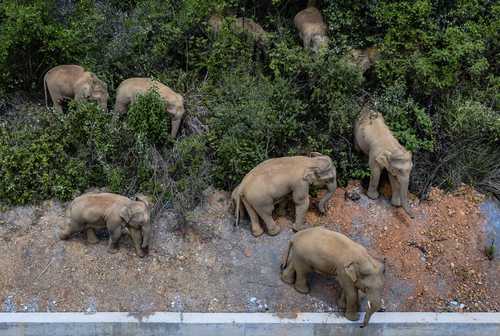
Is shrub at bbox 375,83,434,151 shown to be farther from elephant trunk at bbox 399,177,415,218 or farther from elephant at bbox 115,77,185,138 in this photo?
elephant at bbox 115,77,185,138

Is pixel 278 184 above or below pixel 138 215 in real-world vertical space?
above

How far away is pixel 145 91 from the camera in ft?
32.0

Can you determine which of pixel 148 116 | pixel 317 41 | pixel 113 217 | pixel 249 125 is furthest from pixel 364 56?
pixel 113 217

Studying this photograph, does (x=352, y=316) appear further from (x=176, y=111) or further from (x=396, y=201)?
(x=176, y=111)

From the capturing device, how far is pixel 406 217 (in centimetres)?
928

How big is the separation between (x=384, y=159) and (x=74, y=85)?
4.93 meters

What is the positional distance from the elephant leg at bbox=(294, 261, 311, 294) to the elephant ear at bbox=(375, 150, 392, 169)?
2.07m

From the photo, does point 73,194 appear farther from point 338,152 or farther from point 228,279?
point 338,152

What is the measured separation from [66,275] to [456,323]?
5.12 m

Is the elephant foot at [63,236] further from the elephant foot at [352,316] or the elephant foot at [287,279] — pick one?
the elephant foot at [352,316]

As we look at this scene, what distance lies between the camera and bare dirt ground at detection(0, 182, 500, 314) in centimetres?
813

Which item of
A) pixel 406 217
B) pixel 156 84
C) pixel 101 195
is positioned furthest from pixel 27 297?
pixel 406 217

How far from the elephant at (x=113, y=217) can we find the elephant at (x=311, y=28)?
161 inches

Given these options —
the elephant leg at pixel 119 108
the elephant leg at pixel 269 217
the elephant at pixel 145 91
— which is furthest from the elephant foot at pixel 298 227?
the elephant leg at pixel 119 108
